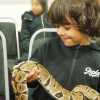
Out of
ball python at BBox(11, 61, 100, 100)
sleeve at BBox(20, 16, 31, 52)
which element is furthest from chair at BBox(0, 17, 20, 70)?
ball python at BBox(11, 61, 100, 100)

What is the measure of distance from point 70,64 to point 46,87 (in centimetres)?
22

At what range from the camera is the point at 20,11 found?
8.36 feet

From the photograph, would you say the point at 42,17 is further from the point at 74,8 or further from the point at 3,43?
the point at 74,8

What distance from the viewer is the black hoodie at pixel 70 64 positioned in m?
0.93

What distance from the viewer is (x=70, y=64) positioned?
945 mm

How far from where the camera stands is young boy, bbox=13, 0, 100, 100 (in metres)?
0.80

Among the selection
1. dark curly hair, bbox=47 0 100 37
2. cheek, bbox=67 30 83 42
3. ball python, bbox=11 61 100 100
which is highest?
dark curly hair, bbox=47 0 100 37

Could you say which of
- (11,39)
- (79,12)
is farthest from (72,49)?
(11,39)

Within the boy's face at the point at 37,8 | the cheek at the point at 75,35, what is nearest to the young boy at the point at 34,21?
the boy's face at the point at 37,8

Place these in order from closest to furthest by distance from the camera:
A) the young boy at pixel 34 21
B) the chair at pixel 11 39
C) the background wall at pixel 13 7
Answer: the young boy at pixel 34 21
the chair at pixel 11 39
the background wall at pixel 13 7

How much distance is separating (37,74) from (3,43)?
375 millimetres

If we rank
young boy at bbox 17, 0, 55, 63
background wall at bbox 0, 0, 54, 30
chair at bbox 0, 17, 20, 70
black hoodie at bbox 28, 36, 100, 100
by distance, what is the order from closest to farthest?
black hoodie at bbox 28, 36, 100, 100, young boy at bbox 17, 0, 55, 63, chair at bbox 0, 17, 20, 70, background wall at bbox 0, 0, 54, 30

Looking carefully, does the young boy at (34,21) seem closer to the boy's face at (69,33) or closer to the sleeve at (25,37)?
the sleeve at (25,37)

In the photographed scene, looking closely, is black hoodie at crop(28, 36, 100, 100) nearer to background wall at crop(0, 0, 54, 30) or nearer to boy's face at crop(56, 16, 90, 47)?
boy's face at crop(56, 16, 90, 47)
